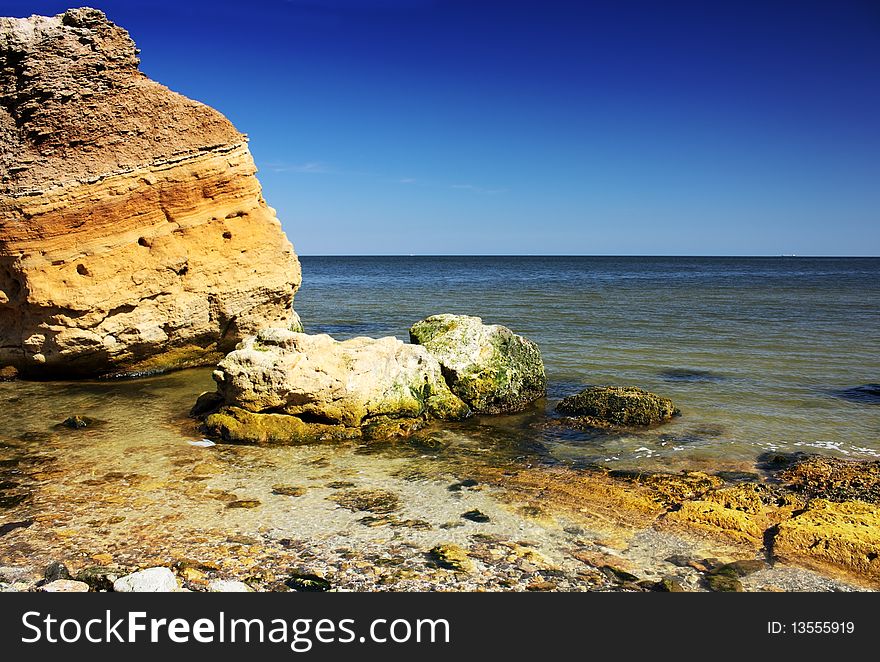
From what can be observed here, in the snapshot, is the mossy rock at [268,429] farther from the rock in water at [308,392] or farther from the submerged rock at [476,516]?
the submerged rock at [476,516]

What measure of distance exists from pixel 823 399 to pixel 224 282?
12.8m

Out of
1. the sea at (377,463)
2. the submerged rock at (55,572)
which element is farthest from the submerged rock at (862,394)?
the submerged rock at (55,572)

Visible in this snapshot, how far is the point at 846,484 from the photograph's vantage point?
25.7 feet

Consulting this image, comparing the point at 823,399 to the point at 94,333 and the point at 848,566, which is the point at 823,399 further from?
the point at 94,333

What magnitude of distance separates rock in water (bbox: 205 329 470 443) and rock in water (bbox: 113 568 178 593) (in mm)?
4435

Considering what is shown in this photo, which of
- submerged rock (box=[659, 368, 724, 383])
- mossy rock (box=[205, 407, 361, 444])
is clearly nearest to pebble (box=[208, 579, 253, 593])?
mossy rock (box=[205, 407, 361, 444])

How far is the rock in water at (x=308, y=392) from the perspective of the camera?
9.58 meters

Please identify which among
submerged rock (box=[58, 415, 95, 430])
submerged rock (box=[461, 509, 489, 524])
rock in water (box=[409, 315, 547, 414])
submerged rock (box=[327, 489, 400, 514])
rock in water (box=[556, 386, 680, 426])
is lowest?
submerged rock (box=[327, 489, 400, 514])

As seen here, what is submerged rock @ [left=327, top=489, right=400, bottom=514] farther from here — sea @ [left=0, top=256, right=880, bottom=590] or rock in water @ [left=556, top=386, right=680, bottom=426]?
rock in water @ [left=556, top=386, right=680, bottom=426]

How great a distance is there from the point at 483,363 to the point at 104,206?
26.2 feet

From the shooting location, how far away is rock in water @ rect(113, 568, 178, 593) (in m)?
4.76

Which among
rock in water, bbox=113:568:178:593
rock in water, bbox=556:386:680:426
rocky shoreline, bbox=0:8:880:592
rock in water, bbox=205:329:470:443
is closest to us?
rock in water, bbox=113:568:178:593

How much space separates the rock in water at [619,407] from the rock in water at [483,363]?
88 cm
